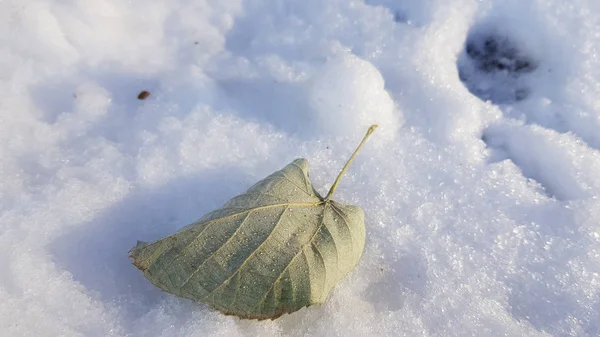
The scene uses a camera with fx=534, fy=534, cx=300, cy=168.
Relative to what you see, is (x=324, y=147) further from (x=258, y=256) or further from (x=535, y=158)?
(x=535, y=158)

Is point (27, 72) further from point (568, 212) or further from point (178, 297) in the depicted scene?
point (568, 212)

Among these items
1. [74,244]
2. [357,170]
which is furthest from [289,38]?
[74,244]

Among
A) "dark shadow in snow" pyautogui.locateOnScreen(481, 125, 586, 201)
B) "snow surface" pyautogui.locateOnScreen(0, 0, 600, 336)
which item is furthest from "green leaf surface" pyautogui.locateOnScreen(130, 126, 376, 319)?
"dark shadow in snow" pyautogui.locateOnScreen(481, 125, 586, 201)

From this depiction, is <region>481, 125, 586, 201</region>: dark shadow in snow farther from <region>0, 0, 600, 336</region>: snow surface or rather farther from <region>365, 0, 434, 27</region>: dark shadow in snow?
<region>365, 0, 434, 27</region>: dark shadow in snow

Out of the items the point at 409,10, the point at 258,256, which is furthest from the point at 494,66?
the point at 258,256

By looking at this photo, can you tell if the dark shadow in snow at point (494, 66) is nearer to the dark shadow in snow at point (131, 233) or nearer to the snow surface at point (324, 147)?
the snow surface at point (324, 147)
